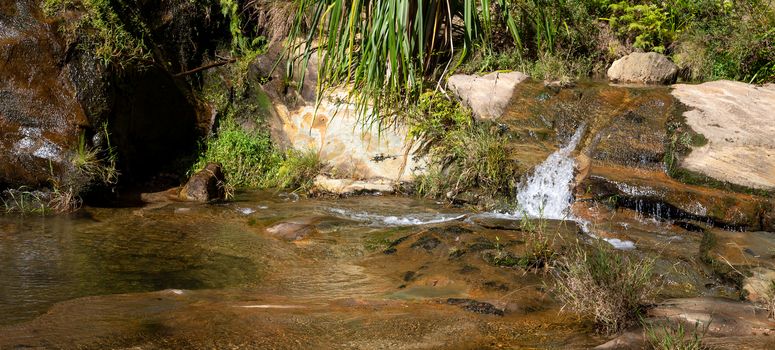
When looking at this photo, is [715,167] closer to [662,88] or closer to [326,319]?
[662,88]

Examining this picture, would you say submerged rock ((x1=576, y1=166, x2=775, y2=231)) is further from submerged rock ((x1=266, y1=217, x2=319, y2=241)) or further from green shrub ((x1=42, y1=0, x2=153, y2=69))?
green shrub ((x1=42, y1=0, x2=153, y2=69))

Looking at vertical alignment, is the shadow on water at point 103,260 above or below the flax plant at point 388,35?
below

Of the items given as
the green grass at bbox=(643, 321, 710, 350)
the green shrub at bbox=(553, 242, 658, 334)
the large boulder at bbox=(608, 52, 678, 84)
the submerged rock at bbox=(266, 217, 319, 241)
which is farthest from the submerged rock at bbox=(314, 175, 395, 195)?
the green grass at bbox=(643, 321, 710, 350)

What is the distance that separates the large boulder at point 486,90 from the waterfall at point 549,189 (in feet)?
4.40

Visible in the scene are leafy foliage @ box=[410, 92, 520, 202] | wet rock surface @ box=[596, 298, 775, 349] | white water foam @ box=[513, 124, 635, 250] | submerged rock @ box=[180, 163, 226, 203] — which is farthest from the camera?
submerged rock @ box=[180, 163, 226, 203]

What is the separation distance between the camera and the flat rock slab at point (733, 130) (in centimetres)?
808

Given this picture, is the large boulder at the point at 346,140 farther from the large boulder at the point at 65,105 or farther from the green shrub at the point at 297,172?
the large boulder at the point at 65,105

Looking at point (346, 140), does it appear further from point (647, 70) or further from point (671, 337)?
point (671, 337)

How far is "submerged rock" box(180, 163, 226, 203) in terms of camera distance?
9445 mm

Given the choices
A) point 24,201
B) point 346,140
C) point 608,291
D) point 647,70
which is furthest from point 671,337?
point 647,70

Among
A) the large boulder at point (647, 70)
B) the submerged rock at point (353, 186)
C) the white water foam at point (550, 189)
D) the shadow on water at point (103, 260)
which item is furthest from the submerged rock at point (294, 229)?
the large boulder at point (647, 70)

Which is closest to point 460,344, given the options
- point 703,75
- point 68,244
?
point 68,244

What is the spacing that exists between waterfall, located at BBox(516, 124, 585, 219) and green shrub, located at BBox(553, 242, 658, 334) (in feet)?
11.5

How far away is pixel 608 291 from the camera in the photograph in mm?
4660
